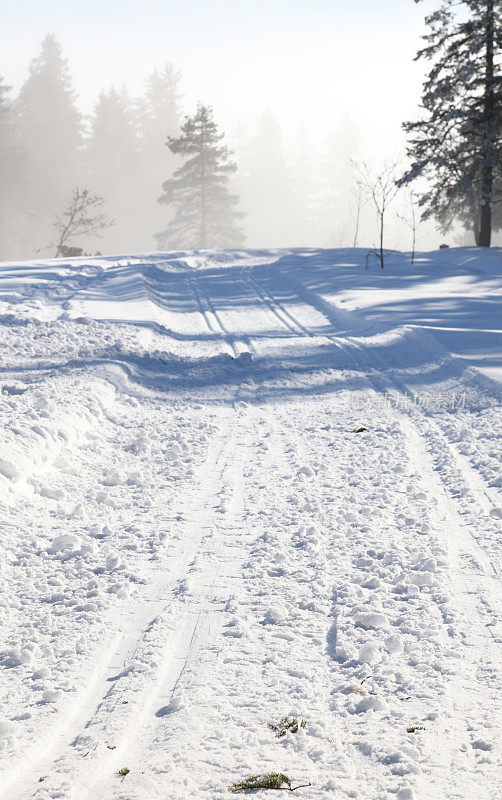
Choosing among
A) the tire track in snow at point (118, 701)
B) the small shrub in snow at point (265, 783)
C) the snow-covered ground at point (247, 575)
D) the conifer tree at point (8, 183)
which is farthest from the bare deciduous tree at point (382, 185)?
the conifer tree at point (8, 183)

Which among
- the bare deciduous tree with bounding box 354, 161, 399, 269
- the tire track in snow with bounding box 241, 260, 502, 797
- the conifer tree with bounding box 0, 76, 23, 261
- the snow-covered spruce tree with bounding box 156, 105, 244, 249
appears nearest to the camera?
the tire track in snow with bounding box 241, 260, 502, 797

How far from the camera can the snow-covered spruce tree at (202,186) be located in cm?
4422

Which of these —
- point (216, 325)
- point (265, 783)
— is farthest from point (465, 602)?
point (216, 325)

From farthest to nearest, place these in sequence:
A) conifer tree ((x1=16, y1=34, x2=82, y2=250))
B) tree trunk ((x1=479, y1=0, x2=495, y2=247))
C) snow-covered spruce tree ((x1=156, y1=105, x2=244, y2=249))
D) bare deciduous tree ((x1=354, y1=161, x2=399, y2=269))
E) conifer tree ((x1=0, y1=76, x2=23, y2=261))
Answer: conifer tree ((x1=16, y1=34, x2=82, y2=250)), conifer tree ((x1=0, y1=76, x2=23, y2=261)), snow-covered spruce tree ((x1=156, y1=105, x2=244, y2=249)), tree trunk ((x1=479, y1=0, x2=495, y2=247)), bare deciduous tree ((x1=354, y1=161, x2=399, y2=269))

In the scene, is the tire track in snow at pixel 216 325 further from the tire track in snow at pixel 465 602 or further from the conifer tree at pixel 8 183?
the conifer tree at pixel 8 183

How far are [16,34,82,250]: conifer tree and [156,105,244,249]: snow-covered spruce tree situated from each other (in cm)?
1100

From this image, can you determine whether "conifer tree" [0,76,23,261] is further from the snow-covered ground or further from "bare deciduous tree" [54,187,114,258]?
the snow-covered ground

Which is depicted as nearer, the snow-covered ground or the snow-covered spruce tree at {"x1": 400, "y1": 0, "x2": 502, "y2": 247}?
the snow-covered ground

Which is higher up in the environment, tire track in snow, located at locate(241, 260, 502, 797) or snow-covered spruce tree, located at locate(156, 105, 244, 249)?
snow-covered spruce tree, located at locate(156, 105, 244, 249)

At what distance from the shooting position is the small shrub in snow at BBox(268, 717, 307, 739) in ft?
8.73

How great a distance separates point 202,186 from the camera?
152 ft

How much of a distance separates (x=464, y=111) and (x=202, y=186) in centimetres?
2546

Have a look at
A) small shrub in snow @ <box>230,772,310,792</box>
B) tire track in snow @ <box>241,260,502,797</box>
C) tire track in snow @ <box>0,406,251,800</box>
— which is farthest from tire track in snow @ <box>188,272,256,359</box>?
small shrub in snow @ <box>230,772,310,792</box>

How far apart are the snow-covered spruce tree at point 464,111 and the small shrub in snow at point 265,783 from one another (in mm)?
24297
